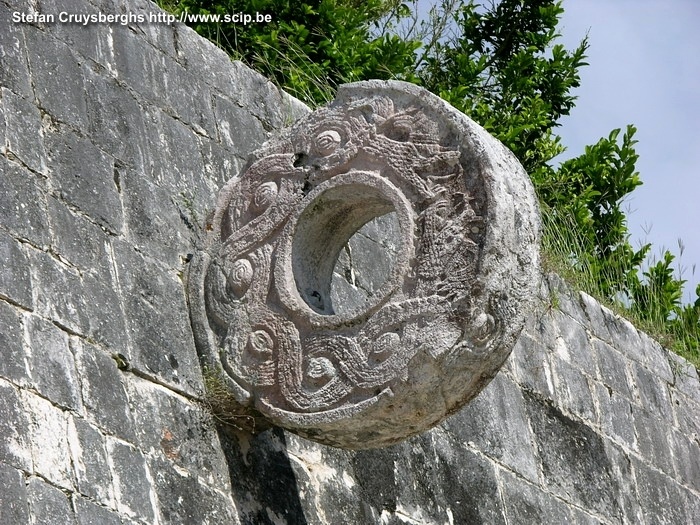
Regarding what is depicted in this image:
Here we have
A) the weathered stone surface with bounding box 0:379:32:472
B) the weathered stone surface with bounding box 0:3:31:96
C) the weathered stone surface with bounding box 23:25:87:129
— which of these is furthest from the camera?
the weathered stone surface with bounding box 23:25:87:129

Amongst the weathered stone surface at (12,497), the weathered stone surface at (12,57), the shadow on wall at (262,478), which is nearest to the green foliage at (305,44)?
the weathered stone surface at (12,57)

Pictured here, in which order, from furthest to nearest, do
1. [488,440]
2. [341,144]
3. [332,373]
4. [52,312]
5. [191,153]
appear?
[488,440]
[191,153]
[341,144]
[332,373]
[52,312]

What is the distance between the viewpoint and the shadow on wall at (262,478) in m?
4.81

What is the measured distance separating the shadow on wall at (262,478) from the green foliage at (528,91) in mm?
3178

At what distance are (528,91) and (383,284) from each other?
493cm

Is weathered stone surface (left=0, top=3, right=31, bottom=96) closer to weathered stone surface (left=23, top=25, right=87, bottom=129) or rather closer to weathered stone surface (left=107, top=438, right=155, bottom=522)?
weathered stone surface (left=23, top=25, right=87, bottom=129)

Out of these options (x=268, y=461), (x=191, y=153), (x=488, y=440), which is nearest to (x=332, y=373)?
(x=268, y=461)

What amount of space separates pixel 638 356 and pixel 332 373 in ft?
12.8

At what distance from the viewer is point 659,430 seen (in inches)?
319

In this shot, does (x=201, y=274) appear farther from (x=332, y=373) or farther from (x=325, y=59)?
(x=325, y=59)

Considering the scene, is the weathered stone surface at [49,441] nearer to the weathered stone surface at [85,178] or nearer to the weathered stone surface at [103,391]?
the weathered stone surface at [103,391]

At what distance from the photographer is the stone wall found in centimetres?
420

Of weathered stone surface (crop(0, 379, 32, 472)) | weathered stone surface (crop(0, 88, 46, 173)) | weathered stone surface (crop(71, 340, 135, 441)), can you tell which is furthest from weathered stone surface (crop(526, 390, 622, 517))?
weathered stone surface (crop(0, 379, 32, 472))
